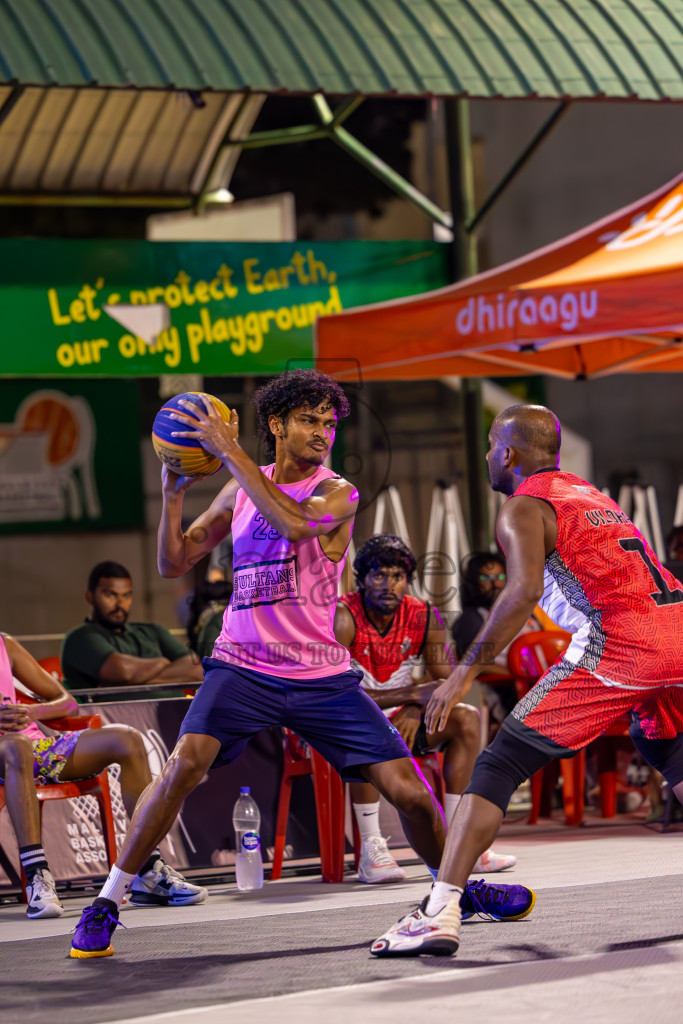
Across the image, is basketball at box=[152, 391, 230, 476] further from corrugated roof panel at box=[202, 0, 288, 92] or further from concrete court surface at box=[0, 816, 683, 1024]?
corrugated roof panel at box=[202, 0, 288, 92]

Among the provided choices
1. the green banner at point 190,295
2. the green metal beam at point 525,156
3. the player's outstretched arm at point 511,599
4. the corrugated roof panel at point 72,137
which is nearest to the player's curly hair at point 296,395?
the player's outstretched arm at point 511,599

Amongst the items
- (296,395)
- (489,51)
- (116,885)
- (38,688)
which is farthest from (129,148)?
(116,885)

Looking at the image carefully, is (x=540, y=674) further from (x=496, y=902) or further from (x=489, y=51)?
(x=489, y=51)

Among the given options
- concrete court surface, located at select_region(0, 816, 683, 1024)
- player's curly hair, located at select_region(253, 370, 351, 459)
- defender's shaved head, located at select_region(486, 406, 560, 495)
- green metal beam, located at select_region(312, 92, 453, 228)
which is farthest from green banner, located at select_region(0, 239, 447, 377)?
defender's shaved head, located at select_region(486, 406, 560, 495)

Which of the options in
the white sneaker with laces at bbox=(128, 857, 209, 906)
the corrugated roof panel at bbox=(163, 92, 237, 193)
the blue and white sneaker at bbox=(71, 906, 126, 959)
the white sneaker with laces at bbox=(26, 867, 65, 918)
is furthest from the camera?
the corrugated roof panel at bbox=(163, 92, 237, 193)

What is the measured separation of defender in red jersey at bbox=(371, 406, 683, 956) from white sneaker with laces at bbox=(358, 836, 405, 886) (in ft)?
6.77

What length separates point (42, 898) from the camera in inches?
245

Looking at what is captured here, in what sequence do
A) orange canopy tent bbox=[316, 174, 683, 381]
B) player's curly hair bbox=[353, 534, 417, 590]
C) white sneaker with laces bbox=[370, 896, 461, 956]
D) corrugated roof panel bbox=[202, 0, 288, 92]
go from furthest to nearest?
corrugated roof panel bbox=[202, 0, 288, 92]
orange canopy tent bbox=[316, 174, 683, 381]
player's curly hair bbox=[353, 534, 417, 590]
white sneaker with laces bbox=[370, 896, 461, 956]

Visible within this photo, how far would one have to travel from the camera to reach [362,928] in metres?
5.42

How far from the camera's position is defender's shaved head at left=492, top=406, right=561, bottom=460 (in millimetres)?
5141

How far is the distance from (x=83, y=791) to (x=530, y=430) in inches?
123

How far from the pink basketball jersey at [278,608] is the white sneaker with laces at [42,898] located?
173cm

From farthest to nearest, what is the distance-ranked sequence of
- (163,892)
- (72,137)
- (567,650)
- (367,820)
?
(72,137) < (367,820) < (163,892) < (567,650)

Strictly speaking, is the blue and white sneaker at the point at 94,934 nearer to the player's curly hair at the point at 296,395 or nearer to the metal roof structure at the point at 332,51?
the player's curly hair at the point at 296,395
